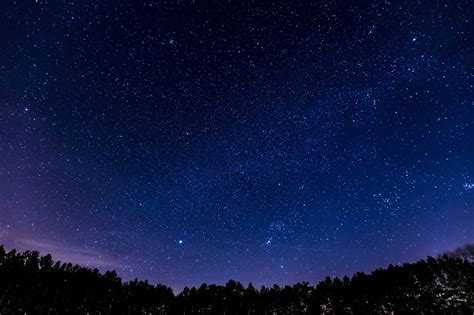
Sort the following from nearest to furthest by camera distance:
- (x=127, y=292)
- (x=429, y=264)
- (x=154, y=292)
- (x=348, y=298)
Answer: (x=429, y=264) → (x=348, y=298) → (x=127, y=292) → (x=154, y=292)

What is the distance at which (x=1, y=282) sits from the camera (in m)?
26.5

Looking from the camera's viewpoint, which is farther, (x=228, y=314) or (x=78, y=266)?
(x=228, y=314)

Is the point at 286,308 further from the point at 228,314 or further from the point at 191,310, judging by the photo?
the point at 191,310

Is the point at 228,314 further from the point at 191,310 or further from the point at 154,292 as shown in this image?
the point at 154,292

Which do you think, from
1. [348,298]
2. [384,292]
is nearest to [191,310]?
[348,298]

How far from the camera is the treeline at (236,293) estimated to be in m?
28.3

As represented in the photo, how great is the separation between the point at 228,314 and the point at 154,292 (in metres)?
9.16

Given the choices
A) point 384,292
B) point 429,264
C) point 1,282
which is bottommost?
point 1,282

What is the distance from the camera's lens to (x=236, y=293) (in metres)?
39.5

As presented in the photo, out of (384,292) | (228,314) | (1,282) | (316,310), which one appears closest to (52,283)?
(1,282)

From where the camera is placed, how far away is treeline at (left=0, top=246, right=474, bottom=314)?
1114 inches

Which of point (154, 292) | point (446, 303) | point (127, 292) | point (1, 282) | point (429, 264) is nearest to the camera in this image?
point (1, 282)

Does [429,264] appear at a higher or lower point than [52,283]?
higher

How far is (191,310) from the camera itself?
38906 millimetres
